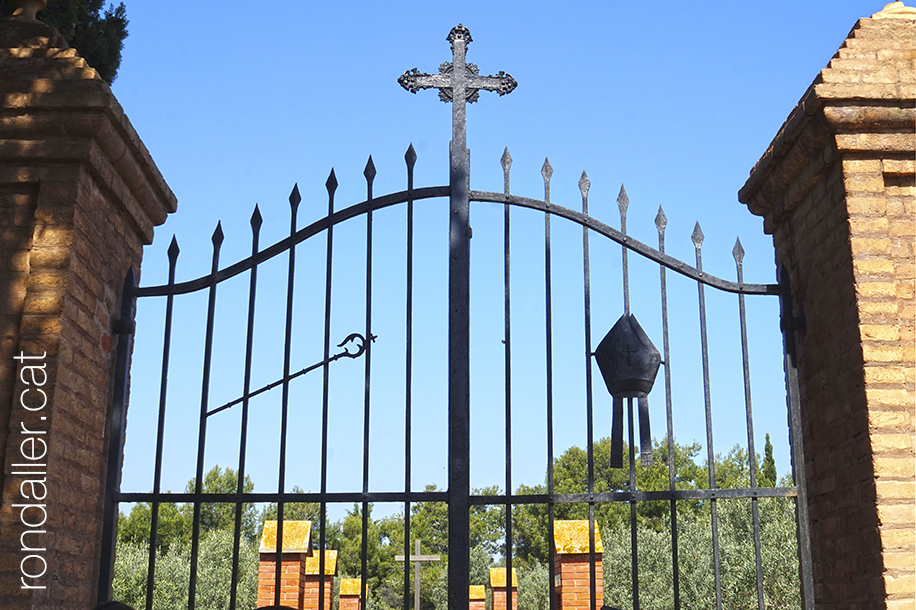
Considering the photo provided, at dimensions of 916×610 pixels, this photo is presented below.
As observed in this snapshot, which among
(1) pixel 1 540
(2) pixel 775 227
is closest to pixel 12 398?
(1) pixel 1 540

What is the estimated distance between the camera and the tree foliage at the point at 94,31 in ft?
18.5

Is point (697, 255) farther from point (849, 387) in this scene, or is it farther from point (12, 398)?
point (12, 398)

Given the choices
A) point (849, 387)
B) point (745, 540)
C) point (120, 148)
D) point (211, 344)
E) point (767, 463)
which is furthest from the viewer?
point (767, 463)

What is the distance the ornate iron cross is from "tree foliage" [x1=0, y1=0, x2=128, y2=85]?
2565 mm

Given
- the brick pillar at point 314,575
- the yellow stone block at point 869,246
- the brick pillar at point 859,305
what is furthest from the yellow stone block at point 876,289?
the brick pillar at point 314,575

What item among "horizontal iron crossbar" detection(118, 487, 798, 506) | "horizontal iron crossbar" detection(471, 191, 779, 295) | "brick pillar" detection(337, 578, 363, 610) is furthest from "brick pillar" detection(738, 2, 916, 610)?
"brick pillar" detection(337, 578, 363, 610)

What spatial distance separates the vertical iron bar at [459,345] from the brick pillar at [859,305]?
1673 millimetres

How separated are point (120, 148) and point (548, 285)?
7.53ft

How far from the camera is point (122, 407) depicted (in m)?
4.37

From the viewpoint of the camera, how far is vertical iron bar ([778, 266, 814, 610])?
159 inches

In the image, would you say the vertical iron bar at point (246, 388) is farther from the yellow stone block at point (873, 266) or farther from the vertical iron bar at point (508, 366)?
the yellow stone block at point (873, 266)

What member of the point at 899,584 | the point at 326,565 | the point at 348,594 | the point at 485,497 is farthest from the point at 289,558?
the point at 899,584

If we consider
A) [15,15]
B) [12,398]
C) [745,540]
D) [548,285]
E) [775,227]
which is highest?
[15,15]

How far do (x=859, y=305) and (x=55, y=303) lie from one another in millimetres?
3562
